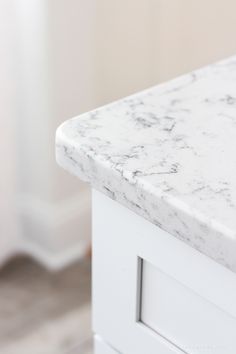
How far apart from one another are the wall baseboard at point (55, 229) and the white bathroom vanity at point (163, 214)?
3.52ft

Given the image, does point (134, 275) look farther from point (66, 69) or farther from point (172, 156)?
point (66, 69)

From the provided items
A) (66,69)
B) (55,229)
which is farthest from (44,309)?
(66,69)

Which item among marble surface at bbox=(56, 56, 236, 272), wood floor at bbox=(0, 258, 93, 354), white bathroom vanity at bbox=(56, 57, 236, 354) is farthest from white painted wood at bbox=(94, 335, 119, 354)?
wood floor at bbox=(0, 258, 93, 354)

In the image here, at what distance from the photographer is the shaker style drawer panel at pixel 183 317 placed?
0.66 m

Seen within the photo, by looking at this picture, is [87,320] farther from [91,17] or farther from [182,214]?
[182,214]

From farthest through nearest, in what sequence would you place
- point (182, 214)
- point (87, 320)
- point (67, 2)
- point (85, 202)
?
point (85, 202)
point (87, 320)
point (67, 2)
point (182, 214)

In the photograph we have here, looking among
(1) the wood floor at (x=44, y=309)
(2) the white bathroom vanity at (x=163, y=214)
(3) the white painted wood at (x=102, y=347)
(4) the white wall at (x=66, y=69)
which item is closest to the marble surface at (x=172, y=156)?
(2) the white bathroom vanity at (x=163, y=214)

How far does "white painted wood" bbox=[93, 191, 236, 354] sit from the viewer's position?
0.65 metres

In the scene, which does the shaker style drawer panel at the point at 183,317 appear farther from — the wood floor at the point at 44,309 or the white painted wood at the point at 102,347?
the wood floor at the point at 44,309

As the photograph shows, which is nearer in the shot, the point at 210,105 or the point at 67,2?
the point at 210,105

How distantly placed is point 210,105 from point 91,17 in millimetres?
1015

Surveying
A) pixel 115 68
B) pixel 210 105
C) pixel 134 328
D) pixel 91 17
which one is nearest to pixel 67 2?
pixel 91 17

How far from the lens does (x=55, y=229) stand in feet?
6.19

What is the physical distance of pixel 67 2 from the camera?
5.42ft
